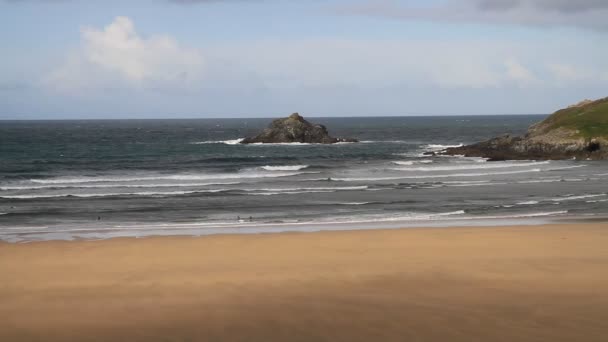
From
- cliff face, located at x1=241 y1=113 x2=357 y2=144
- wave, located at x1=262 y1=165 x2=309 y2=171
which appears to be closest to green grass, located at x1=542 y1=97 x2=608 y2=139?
wave, located at x1=262 y1=165 x2=309 y2=171

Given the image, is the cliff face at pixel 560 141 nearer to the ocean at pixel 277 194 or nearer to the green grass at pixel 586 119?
the green grass at pixel 586 119

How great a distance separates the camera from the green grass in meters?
58.3

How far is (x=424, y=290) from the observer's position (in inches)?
512

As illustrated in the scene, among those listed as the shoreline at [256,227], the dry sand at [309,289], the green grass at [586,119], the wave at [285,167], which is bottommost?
the wave at [285,167]

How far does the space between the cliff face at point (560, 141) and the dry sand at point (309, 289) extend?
4002 centimetres

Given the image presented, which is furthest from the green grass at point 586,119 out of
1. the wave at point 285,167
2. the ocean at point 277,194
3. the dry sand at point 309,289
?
the dry sand at point 309,289

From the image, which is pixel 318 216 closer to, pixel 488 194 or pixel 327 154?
pixel 488 194

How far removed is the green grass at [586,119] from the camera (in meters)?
58.3

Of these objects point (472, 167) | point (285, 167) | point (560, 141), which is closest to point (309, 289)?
point (285, 167)

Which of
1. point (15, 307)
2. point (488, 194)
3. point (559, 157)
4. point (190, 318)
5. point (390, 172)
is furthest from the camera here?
point (559, 157)

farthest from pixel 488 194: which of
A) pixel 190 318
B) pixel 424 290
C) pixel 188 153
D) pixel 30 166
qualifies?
pixel 188 153

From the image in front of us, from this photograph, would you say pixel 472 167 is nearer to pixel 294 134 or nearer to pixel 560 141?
pixel 560 141

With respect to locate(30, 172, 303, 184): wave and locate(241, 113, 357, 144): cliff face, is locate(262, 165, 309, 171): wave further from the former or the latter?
locate(241, 113, 357, 144): cliff face

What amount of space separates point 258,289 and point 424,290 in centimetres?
293
